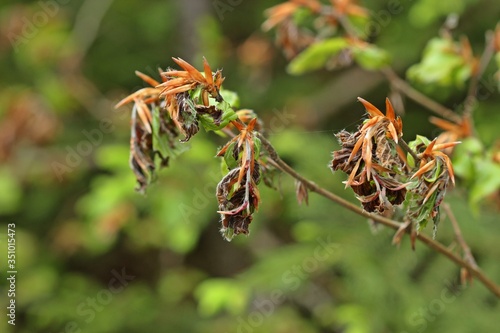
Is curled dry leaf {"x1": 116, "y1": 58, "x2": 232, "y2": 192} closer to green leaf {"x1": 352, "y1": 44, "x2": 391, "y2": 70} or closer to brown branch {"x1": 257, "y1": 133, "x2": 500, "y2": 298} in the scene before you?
brown branch {"x1": 257, "y1": 133, "x2": 500, "y2": 298}

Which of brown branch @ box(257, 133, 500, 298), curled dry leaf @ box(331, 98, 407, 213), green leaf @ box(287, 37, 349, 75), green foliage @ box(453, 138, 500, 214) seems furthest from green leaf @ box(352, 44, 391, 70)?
curled dry leaf @ box(331, 98, 407, 213)

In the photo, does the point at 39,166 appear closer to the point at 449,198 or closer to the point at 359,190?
the point at 449,198

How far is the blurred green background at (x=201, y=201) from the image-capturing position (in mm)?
2996

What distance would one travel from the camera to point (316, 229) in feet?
9.97

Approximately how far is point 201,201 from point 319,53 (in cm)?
179

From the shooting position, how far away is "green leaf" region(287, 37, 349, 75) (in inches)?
76.7

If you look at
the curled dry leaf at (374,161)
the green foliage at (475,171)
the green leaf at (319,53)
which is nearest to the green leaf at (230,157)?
the curled dry leaf at (374,161)

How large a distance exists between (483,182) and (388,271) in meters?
1.40

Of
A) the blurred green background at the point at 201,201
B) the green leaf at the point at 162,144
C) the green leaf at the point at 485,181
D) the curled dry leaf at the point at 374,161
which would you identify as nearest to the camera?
the curled dry leaf at the point at 374,161

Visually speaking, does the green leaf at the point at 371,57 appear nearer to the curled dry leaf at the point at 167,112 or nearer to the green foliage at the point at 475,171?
the green foliage at the point at 475,171

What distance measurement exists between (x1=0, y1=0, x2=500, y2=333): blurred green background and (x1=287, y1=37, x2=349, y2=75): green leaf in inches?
37.4

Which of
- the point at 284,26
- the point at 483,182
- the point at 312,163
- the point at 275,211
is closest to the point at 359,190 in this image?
the point at 483,182

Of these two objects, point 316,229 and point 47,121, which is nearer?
point 316,229

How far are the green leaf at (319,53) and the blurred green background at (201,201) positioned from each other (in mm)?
950
